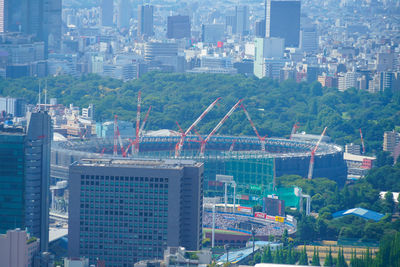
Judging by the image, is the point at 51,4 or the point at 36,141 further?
the point at 51,4

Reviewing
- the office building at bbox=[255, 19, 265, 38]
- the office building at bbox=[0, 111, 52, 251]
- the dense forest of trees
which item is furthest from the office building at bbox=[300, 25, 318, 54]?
the office building at bbox=[0, 111, 52, 251]

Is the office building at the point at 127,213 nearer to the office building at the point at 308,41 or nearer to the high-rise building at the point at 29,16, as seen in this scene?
the high-rise building at the point at 29,16

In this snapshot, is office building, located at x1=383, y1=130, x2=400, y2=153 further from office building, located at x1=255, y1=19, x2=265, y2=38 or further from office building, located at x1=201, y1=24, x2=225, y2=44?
office building, located at x1=201, y1=24, x2=225, y2=44

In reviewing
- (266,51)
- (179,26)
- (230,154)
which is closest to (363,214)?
(230,154)

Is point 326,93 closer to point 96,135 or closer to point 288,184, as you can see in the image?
point 96,135

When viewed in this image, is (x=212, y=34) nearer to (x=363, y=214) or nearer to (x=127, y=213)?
(x=363, y=214)

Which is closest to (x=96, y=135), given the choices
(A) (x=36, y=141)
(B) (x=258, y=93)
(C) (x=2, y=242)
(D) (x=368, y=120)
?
(D) (x=368, y=120)
